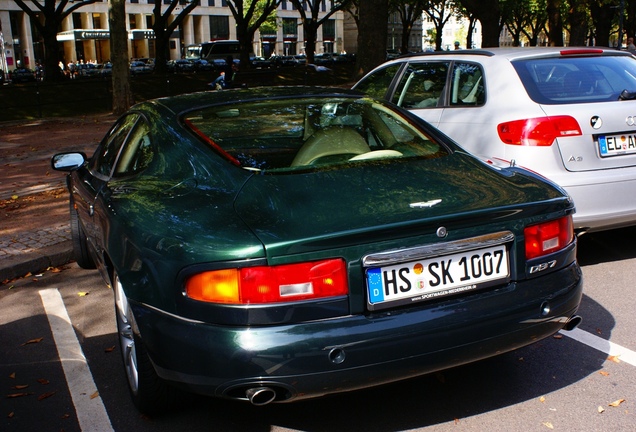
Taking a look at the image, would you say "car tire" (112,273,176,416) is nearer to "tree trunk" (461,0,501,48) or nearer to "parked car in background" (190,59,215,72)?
"tree trunk" (461,0,501,48)

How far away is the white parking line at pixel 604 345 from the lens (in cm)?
394

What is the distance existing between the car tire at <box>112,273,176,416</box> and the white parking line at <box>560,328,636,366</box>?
7.56 feet

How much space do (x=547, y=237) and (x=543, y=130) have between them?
2.23 meters

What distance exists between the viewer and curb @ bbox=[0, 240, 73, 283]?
20.0ft

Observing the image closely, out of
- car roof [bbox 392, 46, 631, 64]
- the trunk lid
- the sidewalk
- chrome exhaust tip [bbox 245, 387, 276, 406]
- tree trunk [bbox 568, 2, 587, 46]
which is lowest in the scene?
the sidewalk

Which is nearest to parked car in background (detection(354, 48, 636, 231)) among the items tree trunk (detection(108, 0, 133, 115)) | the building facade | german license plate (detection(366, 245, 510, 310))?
german license plate (detection(366, 245, 510, 310))

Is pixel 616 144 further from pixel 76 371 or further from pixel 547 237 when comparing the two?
pixel 76 371

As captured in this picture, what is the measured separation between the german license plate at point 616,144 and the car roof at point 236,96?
1992mm

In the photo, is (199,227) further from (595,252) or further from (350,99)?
(595,252)

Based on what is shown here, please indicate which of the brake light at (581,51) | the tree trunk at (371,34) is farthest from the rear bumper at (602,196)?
the tree trunk at (371,34)

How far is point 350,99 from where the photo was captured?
4332mm

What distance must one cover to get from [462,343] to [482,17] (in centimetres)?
1976

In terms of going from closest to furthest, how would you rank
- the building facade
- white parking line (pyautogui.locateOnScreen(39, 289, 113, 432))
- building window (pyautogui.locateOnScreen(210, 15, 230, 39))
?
white parking line (pyautogui.locateOnScreen(39, 289, 113, 432)) → the building facade → building window (pyautogui.locateOnScreen(210, 15, 230, 39))

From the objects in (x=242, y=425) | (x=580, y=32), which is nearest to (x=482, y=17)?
(x=580, y=32)
